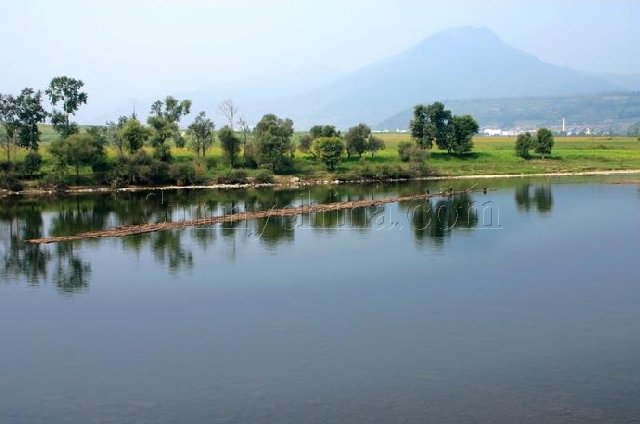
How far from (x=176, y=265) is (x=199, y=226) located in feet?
31.2

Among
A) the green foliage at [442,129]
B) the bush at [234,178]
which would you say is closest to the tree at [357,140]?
the green foliage at [442,129]

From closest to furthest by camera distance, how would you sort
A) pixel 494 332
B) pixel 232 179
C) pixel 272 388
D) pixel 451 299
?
pixel 272 388, pixel 494 332, pixel 451 299, pixel 232 179

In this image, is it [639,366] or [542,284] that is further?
[542,284]

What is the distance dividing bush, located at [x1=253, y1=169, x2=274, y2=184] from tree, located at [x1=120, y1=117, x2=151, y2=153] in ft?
35.1

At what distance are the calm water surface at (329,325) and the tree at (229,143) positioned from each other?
99.9ft

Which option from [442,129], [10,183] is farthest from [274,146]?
[10,183]

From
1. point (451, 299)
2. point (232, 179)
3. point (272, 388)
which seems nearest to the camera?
point (272, 388)

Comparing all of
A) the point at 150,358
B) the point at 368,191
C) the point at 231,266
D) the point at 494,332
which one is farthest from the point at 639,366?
the point at 368,191

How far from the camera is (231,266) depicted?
25250 millimetres

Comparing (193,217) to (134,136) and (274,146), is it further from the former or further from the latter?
(134,136)

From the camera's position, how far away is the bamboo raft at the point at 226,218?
3241 cm

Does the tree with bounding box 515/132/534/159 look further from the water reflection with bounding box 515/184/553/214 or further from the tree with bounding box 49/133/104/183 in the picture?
the tree with bounding box 49/133/104/183

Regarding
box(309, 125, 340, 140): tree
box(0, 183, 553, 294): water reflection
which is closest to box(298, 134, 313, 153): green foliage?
box(309, 125, 340, 140): tree

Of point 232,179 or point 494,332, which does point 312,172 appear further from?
point 494,332
